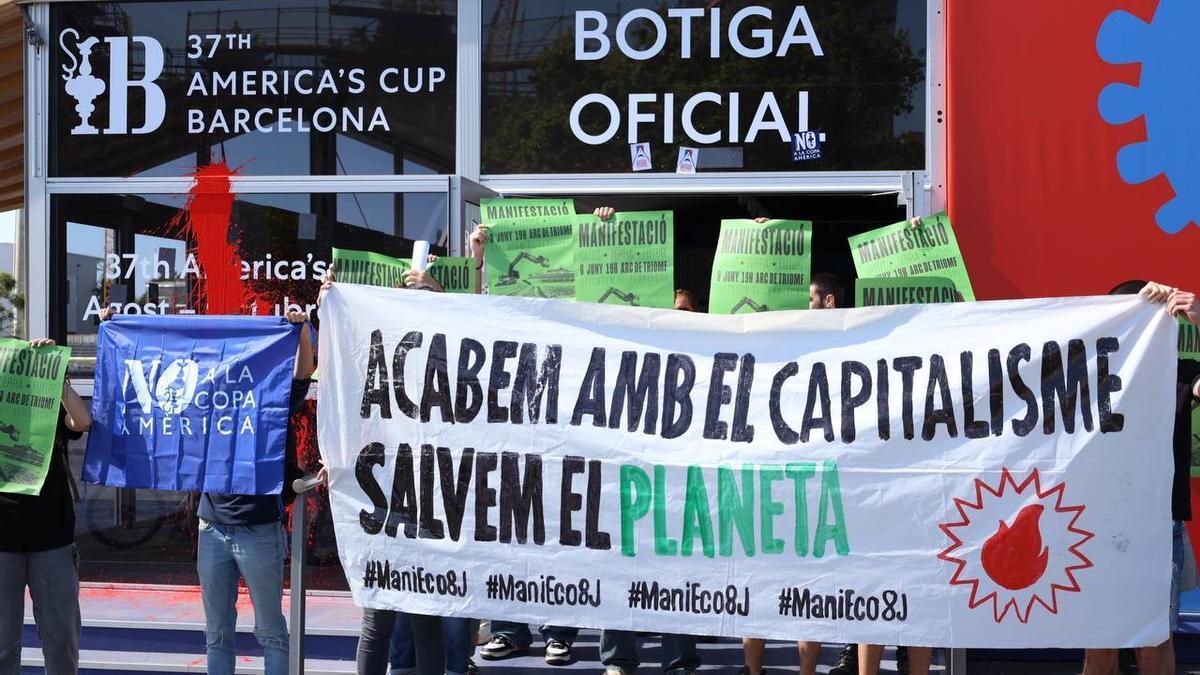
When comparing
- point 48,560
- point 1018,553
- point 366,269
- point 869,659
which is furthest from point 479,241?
point 1018,553

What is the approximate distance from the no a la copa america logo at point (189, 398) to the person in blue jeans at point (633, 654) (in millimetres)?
1990

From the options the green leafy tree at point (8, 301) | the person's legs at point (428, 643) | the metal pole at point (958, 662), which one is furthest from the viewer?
the green leafy tree at point (8, 301)

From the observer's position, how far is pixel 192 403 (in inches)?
186

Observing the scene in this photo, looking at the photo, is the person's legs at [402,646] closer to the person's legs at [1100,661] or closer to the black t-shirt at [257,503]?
the black t-shirt at [257,503]

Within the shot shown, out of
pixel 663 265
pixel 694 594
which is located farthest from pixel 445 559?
pixel 663 265

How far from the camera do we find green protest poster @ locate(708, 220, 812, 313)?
4922 mm

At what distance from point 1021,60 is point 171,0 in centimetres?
499

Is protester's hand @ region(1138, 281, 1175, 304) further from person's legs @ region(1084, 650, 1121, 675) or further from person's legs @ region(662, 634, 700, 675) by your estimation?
person's legs @ region(662, 634, 700, 675)

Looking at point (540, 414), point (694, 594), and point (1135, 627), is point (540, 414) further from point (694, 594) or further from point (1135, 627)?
point (1135, 627)

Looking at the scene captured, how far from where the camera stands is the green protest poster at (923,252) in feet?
15.8

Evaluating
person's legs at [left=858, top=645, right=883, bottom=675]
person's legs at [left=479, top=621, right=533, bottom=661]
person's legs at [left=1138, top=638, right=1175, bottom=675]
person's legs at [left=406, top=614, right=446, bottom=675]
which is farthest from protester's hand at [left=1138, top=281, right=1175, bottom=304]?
person's legs at [left=479, top=621, right=533, bottom=661]

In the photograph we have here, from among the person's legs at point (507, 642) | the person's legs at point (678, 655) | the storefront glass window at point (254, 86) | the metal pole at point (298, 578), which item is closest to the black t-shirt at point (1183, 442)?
the person's legs at point (678, 655)

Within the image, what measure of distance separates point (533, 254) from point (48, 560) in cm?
245

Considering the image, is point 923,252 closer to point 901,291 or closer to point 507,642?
point 901,291
